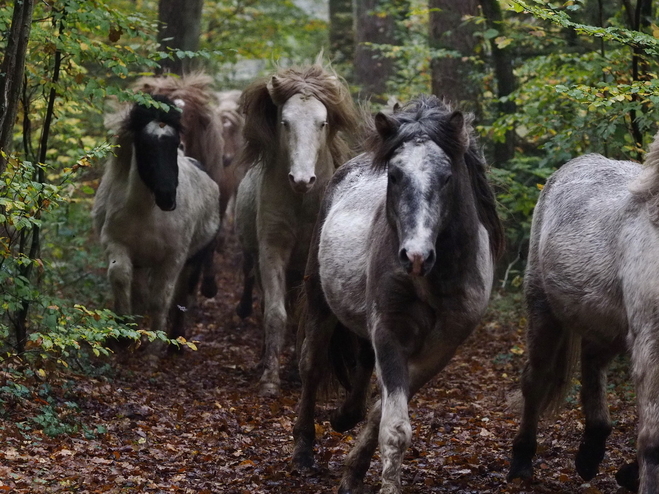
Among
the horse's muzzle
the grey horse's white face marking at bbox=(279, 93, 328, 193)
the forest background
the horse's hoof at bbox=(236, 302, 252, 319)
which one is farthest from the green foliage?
the horse's muzzle

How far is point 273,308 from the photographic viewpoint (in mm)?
9562

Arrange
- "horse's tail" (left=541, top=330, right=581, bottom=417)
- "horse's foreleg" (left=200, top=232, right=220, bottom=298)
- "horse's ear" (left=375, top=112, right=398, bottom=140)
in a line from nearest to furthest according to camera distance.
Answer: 1. "horse's ear" (left=375, top=112, right=398, bottom=140)
2. "horse's tail" (left=541, top=330, right=581, bottom=417)
3. "horse's foreleg" (left=200, top=232, right=220, bottom=298)

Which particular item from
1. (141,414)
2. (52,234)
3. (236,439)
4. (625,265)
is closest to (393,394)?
(625,265)

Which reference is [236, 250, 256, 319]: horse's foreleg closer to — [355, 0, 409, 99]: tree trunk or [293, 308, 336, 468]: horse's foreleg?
[293, 308, 336, 468]: horse's foreleg

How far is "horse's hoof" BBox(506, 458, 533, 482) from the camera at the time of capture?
6.41 m

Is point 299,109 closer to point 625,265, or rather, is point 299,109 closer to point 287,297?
point 287,297

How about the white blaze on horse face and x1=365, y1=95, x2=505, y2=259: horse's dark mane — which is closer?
x1=365, y1=95, x2=505, y2=259: horse's dark mane

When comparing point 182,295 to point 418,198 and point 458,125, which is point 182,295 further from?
point 418,198

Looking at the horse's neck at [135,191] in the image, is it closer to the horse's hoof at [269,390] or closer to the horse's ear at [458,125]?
A: the horse's hoof at [269,390]

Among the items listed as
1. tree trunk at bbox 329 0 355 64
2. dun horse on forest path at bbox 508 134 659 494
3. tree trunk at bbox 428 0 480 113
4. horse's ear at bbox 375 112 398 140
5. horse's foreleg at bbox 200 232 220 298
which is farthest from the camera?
tree trunk at bbox 329 0 355 64

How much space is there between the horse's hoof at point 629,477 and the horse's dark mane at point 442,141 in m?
1.64

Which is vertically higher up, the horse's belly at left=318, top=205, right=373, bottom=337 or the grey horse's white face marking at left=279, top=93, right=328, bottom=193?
the grey horse's white face marking at left=279, top=93, right=328, bottom=193

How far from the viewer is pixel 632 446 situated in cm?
706

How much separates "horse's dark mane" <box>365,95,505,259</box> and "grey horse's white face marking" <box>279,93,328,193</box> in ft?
8.53
